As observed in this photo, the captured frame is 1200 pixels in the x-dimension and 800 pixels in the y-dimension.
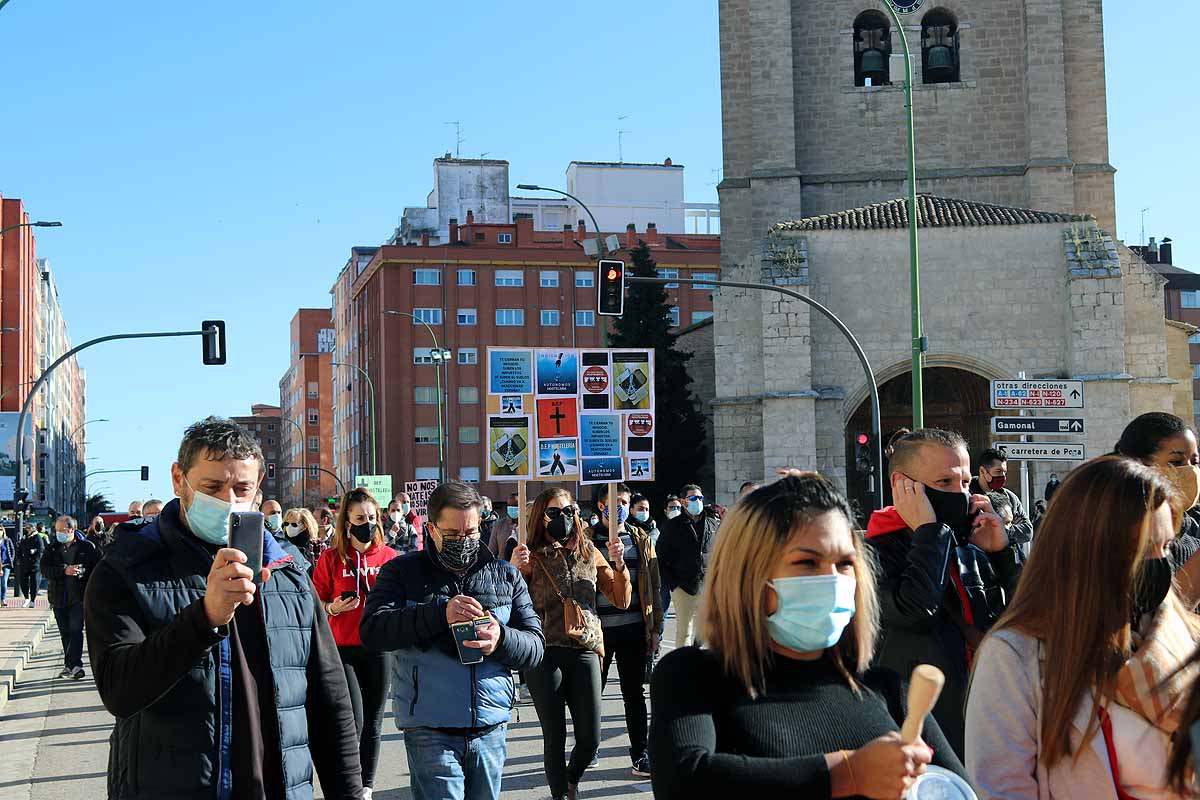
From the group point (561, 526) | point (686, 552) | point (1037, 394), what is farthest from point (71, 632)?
point (1037, 394)

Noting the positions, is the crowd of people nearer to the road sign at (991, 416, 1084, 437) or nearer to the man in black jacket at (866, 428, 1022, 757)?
the man in black jacket at (866, 428, 1022, 757)

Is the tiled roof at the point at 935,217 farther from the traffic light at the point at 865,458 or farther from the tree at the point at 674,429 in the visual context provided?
the traffic light at the point at 865,458

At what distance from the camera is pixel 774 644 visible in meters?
3.03

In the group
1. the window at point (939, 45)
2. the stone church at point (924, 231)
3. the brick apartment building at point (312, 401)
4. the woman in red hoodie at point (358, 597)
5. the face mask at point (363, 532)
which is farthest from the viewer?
the brick apartment building at point (312, 401)

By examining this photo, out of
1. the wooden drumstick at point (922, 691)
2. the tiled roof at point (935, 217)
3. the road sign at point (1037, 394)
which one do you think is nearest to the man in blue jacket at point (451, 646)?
the wooden drumstick at point (922, 691)

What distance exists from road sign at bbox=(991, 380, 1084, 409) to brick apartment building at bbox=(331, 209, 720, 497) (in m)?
60.4

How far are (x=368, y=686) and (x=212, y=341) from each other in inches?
882

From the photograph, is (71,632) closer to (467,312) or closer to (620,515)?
(620,515)

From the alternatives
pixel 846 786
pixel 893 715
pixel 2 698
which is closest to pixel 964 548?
pixel 893 715

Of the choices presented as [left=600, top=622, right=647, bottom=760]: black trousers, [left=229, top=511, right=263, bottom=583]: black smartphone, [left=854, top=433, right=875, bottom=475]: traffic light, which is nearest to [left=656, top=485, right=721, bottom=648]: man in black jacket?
[left=600, top=622, right=647, bottom=760]: black trousers

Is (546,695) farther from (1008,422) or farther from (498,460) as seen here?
(1008,422)

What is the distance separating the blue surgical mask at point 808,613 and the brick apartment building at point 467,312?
7669cm

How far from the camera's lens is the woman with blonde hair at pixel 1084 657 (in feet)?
9.64

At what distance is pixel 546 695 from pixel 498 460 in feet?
18.1
